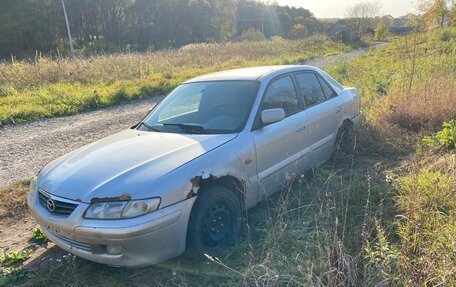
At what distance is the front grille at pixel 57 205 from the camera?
269 cm

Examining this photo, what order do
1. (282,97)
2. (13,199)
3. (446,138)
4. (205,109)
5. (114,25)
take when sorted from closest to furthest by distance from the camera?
(205,109), (282,97), (13,199), (446,138), (114,25)

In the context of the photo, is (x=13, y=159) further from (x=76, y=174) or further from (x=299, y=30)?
(x=299, y=30)

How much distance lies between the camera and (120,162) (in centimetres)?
298

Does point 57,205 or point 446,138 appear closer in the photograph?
point 57,205

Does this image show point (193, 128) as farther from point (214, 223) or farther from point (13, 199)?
point (13, 199)

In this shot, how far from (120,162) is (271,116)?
1.52m

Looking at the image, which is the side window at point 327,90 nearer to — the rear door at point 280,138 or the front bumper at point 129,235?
the rear door at point 280,138

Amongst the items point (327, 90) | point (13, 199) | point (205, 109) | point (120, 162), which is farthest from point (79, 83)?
point (120, 162)

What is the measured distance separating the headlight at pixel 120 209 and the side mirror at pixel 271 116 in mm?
1448

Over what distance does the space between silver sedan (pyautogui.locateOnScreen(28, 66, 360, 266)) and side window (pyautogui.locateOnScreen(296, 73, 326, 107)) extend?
0.02 metres

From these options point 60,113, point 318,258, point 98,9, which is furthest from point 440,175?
point 98,9

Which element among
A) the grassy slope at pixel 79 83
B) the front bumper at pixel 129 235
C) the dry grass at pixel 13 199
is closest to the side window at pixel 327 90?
the front bumper at pixel 129 235

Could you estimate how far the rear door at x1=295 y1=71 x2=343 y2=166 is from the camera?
4.36 metres

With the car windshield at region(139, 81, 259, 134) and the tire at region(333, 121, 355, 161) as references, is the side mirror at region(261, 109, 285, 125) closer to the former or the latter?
the car windshield at region(139, 81, 259, 134)
